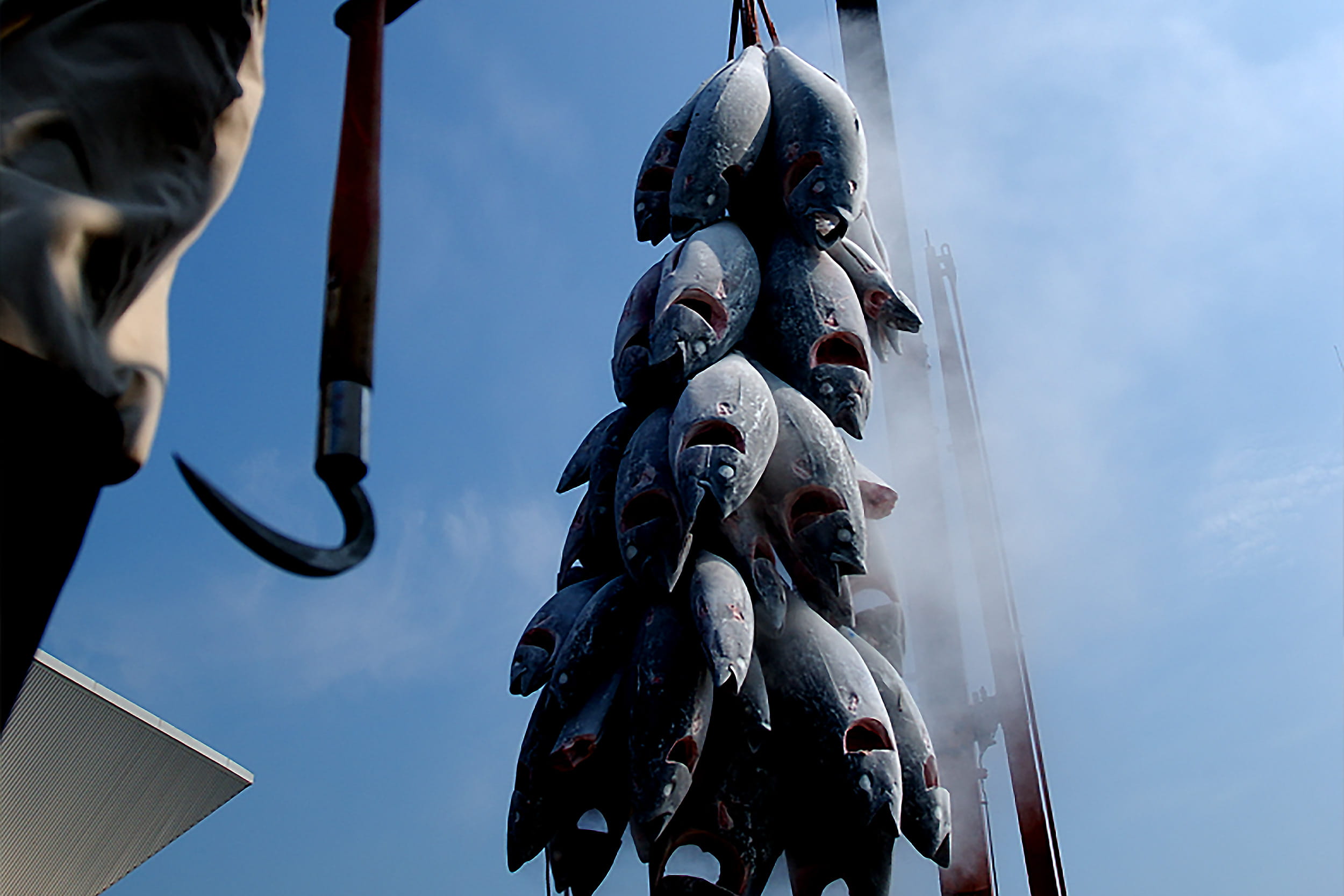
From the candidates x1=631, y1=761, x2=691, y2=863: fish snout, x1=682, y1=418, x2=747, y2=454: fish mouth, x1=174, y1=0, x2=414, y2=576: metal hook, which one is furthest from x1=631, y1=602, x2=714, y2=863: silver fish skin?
x1=174, y1=0, x2=414, y2=576: metal hook

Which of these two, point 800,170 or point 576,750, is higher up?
point 800,170

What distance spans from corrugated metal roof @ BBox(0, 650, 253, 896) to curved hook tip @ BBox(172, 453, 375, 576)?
17461 mm

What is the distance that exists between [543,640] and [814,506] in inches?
32.8

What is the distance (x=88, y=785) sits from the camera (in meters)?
A: 18.0

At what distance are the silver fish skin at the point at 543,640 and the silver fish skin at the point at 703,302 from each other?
2.25 feet

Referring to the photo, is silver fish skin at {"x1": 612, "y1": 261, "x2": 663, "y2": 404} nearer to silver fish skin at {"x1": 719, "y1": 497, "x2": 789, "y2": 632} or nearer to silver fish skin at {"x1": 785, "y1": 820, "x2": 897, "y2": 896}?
silver fish skin at {"x1": 719, "y1": 497, "x2": 789, "y2": 632}

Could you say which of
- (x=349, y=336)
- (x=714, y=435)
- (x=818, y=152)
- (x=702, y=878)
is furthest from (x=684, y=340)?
(x=349, y=336)

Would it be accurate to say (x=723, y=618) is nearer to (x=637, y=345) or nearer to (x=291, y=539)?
(x=637, y=345)

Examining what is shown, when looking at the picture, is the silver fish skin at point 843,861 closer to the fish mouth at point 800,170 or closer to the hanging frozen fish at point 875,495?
the hanging frozen fish at point 875,495

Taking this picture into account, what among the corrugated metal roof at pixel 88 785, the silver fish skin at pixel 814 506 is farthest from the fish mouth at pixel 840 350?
the corrugated metal roof at pixel 88 785

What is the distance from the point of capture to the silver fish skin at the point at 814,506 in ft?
9.45

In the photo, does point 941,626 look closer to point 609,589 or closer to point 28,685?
point 609,589

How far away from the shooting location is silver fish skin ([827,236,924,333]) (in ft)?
11.4

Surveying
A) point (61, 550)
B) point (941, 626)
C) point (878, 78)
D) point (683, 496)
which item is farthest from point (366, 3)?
point (878, 78)
